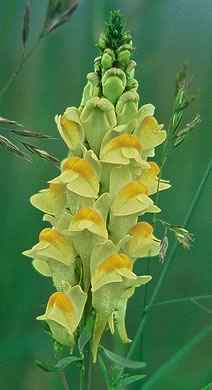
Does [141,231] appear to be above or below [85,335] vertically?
above

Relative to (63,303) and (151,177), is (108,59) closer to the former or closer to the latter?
(151,177)

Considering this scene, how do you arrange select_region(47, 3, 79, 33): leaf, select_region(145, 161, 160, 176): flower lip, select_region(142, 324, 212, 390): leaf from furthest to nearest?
select_region(142, 324, 212, 390): leaf
select_region(145, 161, 160, 176): flower lip
select_region(47, 3, 79, 33): leaf

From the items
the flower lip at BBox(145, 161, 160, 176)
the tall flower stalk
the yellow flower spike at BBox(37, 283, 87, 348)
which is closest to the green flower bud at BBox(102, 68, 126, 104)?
the tall flower stalk

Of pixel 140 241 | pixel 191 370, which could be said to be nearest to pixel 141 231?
pixel 140 241

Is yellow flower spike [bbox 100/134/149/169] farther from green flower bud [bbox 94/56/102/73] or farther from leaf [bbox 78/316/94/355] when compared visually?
leaf [bbox 78/316/94/355]

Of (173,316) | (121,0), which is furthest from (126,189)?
(121,0)

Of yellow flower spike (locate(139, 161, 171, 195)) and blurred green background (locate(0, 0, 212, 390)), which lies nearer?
yellow flower spike (locate(139, 161, 171, 195))

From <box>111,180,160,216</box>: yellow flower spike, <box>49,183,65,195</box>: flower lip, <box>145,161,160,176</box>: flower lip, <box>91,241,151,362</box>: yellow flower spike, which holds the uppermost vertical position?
<box>145,161,160,176</box>: flower lip
